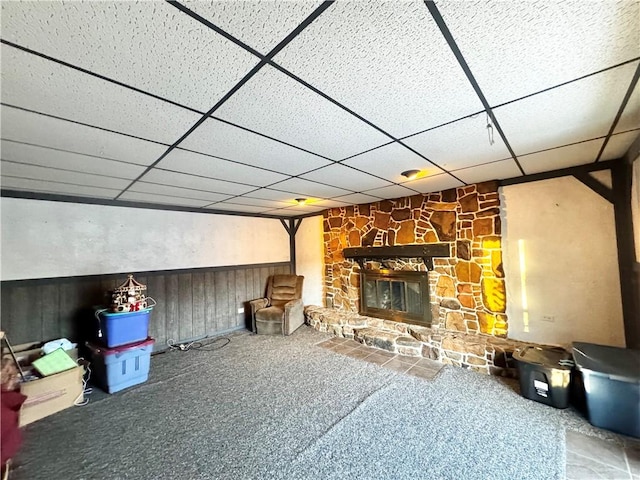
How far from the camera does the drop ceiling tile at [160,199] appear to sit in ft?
11.5

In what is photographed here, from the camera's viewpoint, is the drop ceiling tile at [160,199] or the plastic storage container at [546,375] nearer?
the plastic storage container at [546,375]

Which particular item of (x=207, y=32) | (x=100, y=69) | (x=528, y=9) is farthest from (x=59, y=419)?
(x=528, y=9)

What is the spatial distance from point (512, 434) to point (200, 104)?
316cm

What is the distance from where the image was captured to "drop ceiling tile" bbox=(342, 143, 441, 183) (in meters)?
2.23

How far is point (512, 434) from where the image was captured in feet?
6.73

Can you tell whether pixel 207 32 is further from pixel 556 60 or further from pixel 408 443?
pixel 408 443

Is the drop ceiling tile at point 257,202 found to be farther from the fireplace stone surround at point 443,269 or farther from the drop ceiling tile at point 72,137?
the drop ceiling tile at point 72,137

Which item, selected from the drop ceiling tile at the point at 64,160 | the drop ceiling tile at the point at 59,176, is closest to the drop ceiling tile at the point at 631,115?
the drop ceiling tile at the point at 64,160

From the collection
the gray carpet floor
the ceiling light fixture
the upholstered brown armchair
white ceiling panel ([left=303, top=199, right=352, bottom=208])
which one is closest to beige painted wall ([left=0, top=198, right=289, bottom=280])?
the upholstered brown armchair

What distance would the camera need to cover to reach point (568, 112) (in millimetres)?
1652

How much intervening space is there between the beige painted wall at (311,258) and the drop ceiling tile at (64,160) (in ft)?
11.4

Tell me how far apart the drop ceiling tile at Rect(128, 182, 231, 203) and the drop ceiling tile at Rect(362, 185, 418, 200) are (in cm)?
187

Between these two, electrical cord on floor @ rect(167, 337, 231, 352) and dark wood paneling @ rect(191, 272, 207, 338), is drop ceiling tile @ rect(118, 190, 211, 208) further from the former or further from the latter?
electrical cord on floor @ rect(167, 337, 231, 352)

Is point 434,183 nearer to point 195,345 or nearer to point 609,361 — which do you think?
point 609,361
